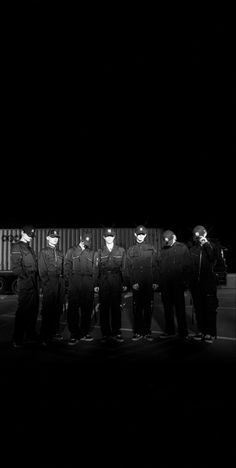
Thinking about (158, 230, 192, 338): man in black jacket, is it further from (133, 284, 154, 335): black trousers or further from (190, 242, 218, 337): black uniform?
(133, 284, 154, 335): black trousers

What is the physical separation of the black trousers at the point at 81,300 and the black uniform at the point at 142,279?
892mm

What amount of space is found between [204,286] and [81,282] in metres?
2.41

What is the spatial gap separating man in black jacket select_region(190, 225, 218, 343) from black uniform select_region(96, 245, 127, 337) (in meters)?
1.45

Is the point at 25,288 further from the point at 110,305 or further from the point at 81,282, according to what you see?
the point at 110,305

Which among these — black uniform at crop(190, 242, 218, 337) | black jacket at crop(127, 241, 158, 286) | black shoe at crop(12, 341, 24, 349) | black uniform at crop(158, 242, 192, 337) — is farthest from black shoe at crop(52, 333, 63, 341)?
black uniform at crop(190, 242, 218, 337)

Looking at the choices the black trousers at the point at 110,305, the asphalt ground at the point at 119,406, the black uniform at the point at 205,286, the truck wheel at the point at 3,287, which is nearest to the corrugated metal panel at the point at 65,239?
the truck wheel at the point at 3,287

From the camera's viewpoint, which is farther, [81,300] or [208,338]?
[81,300]

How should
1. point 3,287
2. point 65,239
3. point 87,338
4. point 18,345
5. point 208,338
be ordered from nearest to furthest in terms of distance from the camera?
point 18,345, point 208,338, point 87,338, point 3,287, point 65,239

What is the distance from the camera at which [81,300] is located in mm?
7262

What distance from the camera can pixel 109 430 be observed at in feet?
10.7

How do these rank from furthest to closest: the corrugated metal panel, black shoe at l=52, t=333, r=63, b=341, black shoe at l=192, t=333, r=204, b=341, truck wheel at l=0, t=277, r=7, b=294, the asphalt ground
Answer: the corrugated metal panel → truck wheel at l=0, t=277, r=7, b=294 → black shoe at l=52, t=333, r=63, b=341 → black shoe at l=192, t=333, r=204, b=341 → the asphalt ground

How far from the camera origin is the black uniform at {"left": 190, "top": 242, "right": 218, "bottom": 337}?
705 cm

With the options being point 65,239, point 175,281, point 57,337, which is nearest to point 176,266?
point 175,281

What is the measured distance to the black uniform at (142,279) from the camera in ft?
24.3
